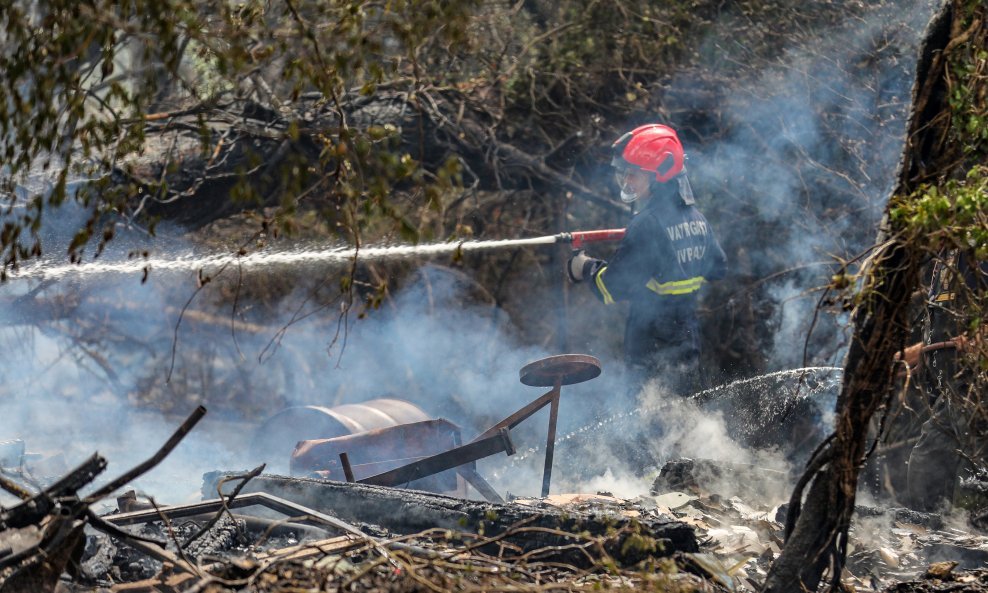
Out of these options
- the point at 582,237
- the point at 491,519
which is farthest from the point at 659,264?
the point at 491,519

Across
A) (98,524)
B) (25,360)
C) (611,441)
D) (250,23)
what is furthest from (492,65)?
(98,524)

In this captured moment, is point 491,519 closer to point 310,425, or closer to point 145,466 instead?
point 145,466

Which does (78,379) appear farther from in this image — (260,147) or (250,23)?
(250,23)

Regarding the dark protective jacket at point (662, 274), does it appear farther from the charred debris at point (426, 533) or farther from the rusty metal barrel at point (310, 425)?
the rusty metal barrel at point (310, 425)

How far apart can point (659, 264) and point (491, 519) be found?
10.7ft

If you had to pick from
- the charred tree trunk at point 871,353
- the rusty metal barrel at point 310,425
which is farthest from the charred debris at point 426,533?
the charred tree trunk at point 871,353

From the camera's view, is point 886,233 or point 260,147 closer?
point 886,233

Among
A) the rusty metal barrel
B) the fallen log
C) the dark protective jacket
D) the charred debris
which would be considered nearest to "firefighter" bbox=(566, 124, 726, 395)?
the dark protective jacket

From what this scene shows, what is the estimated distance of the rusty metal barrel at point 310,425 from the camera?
6656mm

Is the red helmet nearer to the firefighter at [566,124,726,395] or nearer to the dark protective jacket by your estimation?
the firefighter at [566,124,726,395]

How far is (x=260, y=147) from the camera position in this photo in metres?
9.58

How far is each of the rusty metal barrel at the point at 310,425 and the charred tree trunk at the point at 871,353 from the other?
3583 mm

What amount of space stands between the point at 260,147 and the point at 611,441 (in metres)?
4.53

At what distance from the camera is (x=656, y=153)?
7.21 meters
